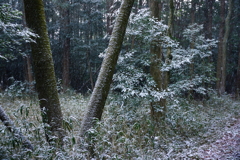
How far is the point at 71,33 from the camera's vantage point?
49.9 ft

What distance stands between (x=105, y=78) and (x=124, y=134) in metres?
1.46

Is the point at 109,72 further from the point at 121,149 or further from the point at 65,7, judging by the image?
the point at 65,7

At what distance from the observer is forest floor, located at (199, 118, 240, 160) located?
15.8 ft

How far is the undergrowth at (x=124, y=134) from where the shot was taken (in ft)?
11.6

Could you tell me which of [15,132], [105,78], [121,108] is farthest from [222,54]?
[15,132]

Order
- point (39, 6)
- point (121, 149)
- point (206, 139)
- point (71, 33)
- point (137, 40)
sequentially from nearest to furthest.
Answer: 1. point (39, 6)
2. point (121, 149)
3. point (206, 139)
4. point (137, 40)
5. point (71, 33)

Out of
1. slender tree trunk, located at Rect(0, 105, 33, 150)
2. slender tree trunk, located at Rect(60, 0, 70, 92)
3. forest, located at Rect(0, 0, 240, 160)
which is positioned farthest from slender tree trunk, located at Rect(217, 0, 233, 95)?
slender tree trunk, located at Rect(0, 105, 33, 150)

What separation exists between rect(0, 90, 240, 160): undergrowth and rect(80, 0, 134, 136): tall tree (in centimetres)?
27

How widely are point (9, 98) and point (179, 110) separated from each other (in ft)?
25.8

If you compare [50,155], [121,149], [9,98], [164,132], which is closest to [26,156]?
[50,155]

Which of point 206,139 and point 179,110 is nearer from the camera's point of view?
point 206,139

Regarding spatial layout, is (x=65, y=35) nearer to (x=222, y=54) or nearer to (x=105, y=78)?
(x=105, y=78)

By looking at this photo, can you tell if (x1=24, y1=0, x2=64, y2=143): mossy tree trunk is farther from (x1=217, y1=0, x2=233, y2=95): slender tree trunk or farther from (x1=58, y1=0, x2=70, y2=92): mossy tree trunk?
(x1=217, y1=0, x2=233, y2=95): slender tree trunk

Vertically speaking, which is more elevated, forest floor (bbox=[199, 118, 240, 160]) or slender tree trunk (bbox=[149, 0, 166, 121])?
slender tree trunk (bbox=[149, 0, 166, 121])
